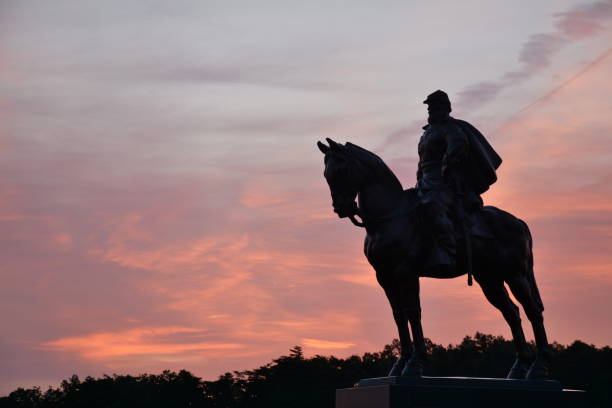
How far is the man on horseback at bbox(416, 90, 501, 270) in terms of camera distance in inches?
609

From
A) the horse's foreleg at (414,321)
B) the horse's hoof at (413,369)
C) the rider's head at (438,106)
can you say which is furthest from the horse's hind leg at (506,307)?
the rider's head at (438,106)

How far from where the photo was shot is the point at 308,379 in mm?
79500

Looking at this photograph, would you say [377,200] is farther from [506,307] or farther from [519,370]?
[519,370]

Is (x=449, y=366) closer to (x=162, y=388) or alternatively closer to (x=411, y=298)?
(x=162, y=388)

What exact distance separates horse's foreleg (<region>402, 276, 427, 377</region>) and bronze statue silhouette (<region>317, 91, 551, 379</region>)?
0.05 feet

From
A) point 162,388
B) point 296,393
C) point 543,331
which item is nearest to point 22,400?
point 162,388

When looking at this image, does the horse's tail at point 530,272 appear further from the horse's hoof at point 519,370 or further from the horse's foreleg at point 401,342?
the horse's foreleg at point 401,342

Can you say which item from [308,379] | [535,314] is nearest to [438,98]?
[535,314]

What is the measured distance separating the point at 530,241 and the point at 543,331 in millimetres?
1572

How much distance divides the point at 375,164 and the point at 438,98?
1.93m

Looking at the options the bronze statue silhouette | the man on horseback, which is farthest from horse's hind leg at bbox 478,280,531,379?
the man on horseback

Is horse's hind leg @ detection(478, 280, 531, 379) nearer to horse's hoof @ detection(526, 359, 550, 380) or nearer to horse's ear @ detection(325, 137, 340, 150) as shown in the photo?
horse's hoof @ detection(526, 359, 550, 380)

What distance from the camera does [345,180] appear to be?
1550 centimetres

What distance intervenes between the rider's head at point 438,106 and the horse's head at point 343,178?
74.4 inches
